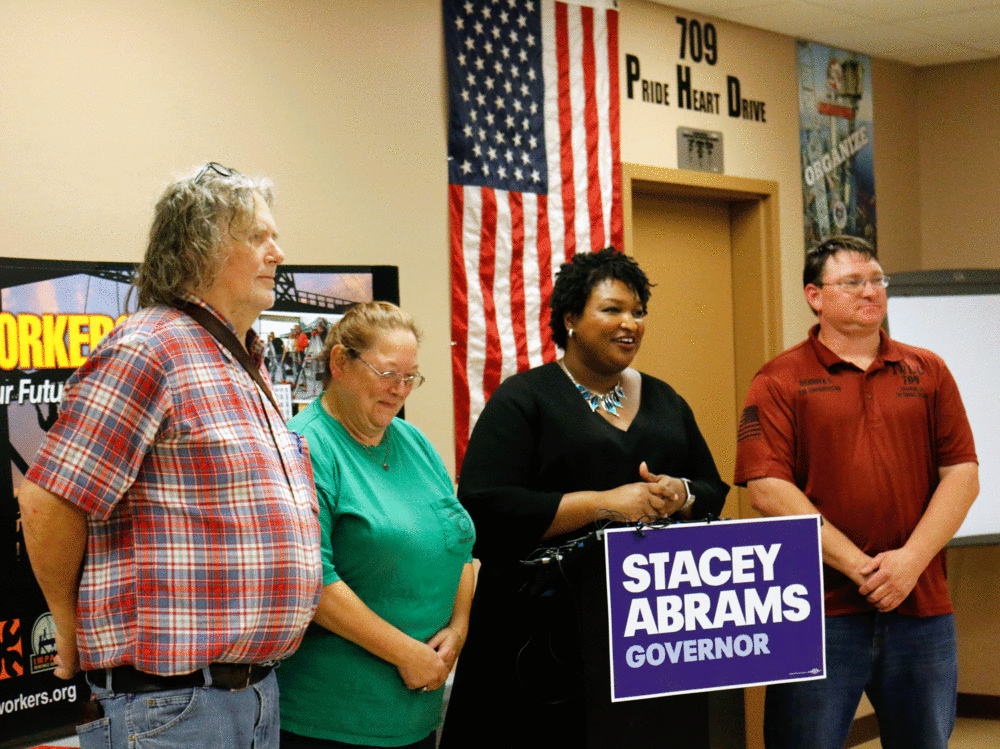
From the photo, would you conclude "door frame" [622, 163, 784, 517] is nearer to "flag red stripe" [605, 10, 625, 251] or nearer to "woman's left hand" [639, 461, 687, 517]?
"flag red stripe" [605, 10, 625, 251]

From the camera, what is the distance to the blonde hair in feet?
6.69

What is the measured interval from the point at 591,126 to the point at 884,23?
1.66 metres

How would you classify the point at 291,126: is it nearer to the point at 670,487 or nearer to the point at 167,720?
the point at 670,487

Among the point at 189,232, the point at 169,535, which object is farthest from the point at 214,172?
the point at 169,535

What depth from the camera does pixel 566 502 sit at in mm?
2264

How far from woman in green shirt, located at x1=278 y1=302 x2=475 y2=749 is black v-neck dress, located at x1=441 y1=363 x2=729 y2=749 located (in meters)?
0.21

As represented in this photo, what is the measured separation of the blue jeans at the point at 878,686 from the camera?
2510mm

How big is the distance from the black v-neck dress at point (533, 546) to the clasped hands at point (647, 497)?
0.08 metres

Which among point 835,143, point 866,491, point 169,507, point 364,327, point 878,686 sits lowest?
point 878,686

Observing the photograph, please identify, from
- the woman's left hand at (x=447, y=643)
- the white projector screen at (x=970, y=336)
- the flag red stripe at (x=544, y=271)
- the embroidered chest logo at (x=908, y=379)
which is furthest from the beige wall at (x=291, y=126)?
the embroidered chest logo at (x=908, y=379)

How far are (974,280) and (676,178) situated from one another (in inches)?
49.8

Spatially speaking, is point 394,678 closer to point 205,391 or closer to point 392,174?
point 205,391

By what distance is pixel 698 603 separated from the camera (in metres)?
2.07

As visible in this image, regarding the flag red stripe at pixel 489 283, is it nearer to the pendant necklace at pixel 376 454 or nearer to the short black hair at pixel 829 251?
the short black hair at pixel 829 251
